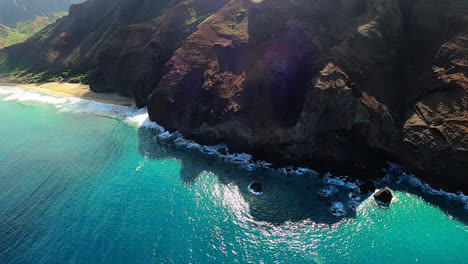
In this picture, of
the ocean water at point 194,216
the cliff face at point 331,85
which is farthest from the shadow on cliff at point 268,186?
the cliff face at point 331,85

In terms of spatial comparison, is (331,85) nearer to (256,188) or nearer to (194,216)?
(256,188)

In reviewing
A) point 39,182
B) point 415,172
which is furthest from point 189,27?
point 415,172

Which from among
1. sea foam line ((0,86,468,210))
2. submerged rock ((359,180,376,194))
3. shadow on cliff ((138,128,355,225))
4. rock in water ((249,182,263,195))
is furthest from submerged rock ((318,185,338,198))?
rock in water ((249,182,263,195))

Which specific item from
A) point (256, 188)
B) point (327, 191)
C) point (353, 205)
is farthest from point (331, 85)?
point (256, 188)

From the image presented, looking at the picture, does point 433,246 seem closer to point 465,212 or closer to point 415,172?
point 465,212

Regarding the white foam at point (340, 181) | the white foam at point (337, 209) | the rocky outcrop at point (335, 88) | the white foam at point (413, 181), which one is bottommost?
the white foam at point (337, 209)

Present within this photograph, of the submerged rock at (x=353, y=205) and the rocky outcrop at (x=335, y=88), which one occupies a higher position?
the rocky outcrop at (x=335, y=88)

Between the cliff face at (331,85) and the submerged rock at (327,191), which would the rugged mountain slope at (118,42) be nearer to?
the cliff face at (331,85)
